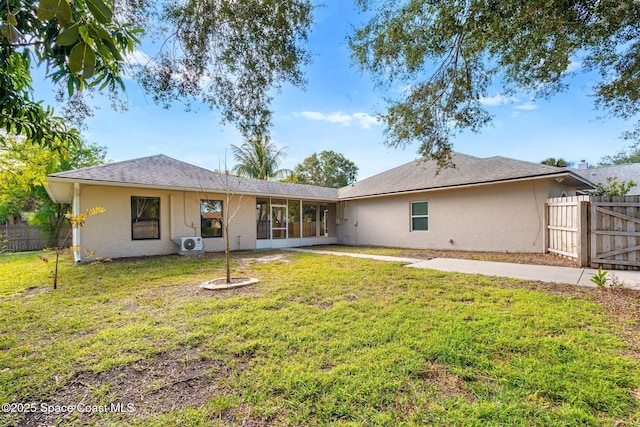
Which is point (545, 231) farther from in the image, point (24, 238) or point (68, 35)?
point (24, 238)

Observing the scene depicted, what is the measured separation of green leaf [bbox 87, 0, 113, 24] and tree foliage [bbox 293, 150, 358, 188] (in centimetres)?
3295

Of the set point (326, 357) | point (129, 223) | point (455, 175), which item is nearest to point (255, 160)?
point (129, 223)

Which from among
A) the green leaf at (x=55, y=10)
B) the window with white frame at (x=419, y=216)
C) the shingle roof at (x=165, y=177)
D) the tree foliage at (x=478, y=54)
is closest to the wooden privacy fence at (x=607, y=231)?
the tree foliage at (x=478, y=54)

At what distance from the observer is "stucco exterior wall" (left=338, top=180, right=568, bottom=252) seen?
9375mm

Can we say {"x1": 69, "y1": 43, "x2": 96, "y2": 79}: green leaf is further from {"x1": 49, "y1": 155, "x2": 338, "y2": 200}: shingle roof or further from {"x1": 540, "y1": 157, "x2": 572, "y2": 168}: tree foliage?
{"x1": 540, "y1": 157, "x2": 572, "y2": 168}: tree foliage

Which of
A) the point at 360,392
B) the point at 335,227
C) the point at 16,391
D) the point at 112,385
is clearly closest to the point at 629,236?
the point at 360,392

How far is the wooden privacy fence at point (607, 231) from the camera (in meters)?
6.11

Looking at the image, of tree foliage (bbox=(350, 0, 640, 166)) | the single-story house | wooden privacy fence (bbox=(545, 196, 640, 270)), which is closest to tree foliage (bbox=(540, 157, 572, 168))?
the single-story house

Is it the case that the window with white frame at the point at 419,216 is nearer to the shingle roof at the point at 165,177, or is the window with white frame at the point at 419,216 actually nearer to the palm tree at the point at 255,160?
the shingle roof at the point at 165,177

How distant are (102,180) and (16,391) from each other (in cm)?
808

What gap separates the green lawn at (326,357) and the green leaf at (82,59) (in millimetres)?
2214

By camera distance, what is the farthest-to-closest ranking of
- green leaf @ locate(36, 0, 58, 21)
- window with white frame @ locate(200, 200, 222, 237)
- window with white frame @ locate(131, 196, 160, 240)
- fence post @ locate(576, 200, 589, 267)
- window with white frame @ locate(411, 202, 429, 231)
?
window with white frame @ locate(411, 202, 429, 231) < window with white frame @ locate(200, 200, 222, 237) < window with white frame @ locate(131, 196, 160, 240) < fence post @ locate(576, 200, 589, 267) < green leaf @ locate(36, 0, 58, 21)

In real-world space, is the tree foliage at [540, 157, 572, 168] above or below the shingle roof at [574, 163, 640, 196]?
above

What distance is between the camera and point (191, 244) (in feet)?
33.3
